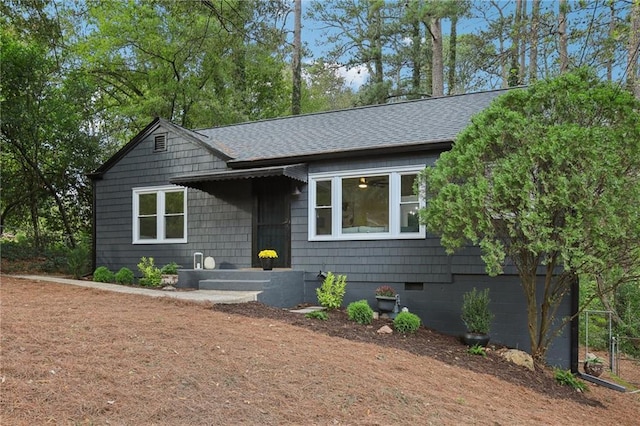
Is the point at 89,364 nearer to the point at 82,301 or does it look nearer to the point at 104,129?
the point at 82,301

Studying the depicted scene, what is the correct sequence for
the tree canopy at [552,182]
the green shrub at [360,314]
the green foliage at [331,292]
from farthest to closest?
the green foliage at [331,292], the green shrub at [360,314], the tree canopy at [552,182]

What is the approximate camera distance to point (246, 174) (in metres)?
9.12

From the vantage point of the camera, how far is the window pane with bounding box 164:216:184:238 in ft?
35.8

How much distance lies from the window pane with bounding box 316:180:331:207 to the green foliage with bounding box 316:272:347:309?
4.76 ft

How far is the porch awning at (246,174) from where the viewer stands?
8.93 metres

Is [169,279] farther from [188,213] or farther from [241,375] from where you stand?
[241,375]

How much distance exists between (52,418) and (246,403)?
1289mm

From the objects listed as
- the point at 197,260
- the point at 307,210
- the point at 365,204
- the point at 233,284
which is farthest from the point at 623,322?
the point at 197,260

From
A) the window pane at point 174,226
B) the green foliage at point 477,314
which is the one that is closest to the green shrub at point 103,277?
the window pane at point 174,226

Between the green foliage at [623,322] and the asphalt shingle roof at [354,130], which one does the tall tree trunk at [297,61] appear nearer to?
the asphalt shingle roof at [354,130]

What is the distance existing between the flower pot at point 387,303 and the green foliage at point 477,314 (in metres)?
1.25

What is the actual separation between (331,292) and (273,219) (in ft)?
7.06

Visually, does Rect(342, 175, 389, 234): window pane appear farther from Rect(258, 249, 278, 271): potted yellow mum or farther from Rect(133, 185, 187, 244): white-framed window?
Rect(133, 185, 187, 244): white-framed window

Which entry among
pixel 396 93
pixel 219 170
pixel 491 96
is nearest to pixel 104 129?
pixel 219 170
